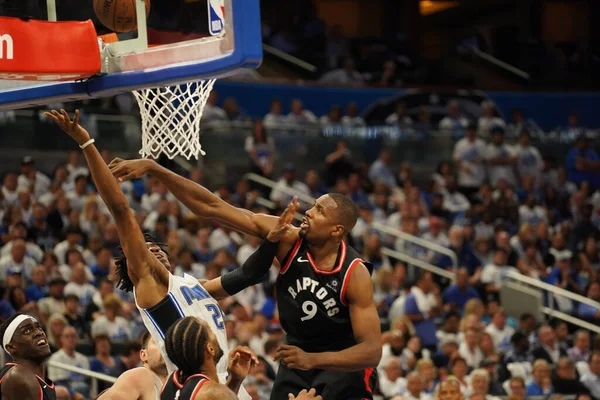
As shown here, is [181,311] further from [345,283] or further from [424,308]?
[424,308]

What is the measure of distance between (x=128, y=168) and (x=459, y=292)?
28.1ft

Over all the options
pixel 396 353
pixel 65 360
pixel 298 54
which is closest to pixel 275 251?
pixel 65 360

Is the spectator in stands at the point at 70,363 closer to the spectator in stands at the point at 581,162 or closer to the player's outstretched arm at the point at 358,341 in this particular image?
the player's outstretched arm at the point at 358,341

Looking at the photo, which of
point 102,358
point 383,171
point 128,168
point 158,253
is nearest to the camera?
point 128,168

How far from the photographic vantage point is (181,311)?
6.09m

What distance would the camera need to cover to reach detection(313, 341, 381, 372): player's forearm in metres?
5.83

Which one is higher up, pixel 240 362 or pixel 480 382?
pixel 240 362

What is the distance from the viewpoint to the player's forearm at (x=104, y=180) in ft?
18.9

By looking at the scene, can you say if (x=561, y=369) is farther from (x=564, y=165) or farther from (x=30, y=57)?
(x=30, y=57)

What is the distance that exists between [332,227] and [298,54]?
1419 centimetres

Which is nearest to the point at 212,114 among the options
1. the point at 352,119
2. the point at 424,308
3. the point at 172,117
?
the point at 352,119

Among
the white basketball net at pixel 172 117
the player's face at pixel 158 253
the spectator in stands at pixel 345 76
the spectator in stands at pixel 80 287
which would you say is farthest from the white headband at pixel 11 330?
the spectator in stands at pixel 345 76

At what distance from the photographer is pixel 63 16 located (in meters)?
6.41

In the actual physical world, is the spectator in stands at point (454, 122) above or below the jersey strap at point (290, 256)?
below
